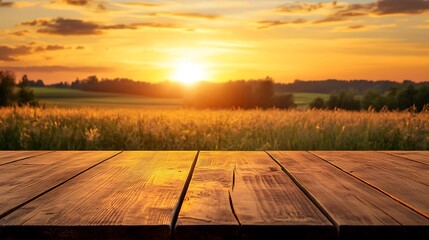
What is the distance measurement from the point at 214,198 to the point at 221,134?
207 inches

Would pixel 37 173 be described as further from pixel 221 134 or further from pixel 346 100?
pixel 346 100

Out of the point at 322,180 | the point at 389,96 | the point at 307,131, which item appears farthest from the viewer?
the point at 389,96

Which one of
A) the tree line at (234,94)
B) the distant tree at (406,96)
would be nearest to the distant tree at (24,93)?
the tree line at (234,94)

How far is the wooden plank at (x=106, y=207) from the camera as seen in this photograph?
129cm

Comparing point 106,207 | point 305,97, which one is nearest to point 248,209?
point 106,207

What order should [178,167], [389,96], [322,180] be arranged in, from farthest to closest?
1. [389,96]
2. [178,167]
3. [322,180]

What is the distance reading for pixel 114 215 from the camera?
1.39 metres

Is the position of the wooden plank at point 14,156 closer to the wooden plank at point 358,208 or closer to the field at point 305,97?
the wooden plank at point 358,208

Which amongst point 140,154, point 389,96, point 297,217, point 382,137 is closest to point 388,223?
point 297,217

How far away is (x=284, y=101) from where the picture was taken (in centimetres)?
4347
